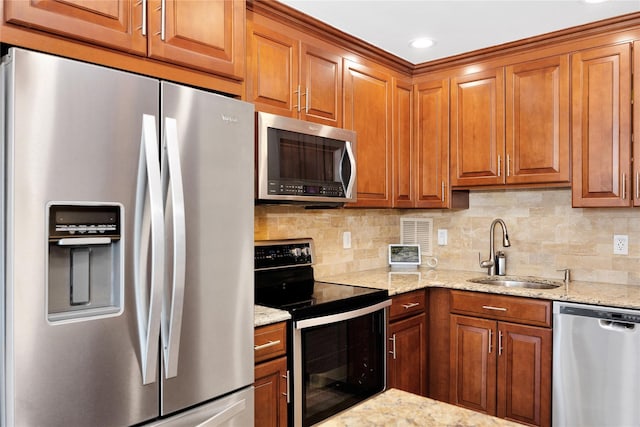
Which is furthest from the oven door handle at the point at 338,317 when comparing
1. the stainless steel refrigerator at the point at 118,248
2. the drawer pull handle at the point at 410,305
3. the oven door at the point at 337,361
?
the stainless steel refrigerator at the point at 118,248

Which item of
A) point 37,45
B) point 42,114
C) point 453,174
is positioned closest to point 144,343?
point 42,114

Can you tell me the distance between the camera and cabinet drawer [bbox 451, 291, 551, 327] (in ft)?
8.61

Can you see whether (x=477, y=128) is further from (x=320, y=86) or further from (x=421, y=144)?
(x=320, y=86)

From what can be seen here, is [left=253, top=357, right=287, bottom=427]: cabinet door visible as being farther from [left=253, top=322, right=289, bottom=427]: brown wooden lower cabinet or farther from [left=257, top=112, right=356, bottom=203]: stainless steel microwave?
[left=257, top=112, right=356, bottom=203]: stainless steel microwave

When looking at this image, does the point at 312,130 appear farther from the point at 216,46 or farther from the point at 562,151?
the point at 562,151

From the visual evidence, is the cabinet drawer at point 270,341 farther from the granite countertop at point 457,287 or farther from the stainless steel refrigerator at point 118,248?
the stainless steel refrigerator at point 118,248

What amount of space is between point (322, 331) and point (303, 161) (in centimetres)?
88

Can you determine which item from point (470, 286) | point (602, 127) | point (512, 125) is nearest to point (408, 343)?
point (470, 286)

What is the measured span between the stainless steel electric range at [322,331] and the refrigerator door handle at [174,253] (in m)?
0.69

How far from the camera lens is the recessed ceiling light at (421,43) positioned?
9.55 feet

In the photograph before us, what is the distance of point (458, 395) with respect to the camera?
9.78 feet

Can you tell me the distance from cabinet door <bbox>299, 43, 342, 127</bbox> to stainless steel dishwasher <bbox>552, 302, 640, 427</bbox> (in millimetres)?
1660

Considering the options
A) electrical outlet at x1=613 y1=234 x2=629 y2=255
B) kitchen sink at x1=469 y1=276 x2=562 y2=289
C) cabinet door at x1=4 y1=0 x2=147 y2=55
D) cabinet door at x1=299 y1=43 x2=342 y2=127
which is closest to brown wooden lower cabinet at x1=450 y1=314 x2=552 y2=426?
kitchen sink at x1=469 y1=276 x2=562 y2=289

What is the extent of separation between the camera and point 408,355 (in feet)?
9.60
